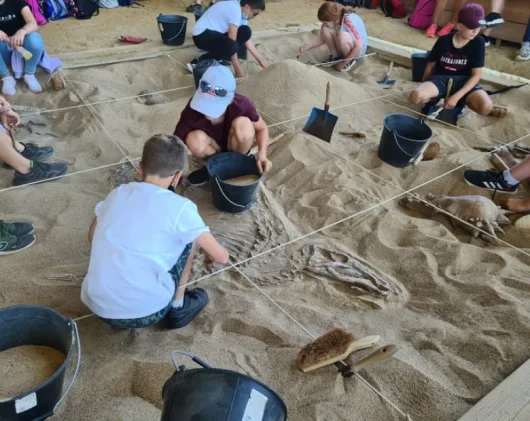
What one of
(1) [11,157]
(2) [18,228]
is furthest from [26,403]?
(1) [11,157]

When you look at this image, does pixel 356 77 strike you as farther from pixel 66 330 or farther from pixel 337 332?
pixel 66 330

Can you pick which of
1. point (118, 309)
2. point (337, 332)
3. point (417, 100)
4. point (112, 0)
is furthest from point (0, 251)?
point (112, 0)

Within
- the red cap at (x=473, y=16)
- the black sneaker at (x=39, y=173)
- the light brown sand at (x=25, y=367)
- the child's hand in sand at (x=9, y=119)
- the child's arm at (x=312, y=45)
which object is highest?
the red cap at (x=473, y=16)

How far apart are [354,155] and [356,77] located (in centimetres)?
149

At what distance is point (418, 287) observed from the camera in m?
1.89

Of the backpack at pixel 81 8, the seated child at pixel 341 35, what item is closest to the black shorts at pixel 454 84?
the seated child at pixel 341 35

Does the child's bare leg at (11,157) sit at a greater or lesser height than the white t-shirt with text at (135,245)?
lesser

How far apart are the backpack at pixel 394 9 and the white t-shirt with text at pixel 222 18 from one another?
2.87m

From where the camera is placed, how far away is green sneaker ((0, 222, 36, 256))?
2.01m

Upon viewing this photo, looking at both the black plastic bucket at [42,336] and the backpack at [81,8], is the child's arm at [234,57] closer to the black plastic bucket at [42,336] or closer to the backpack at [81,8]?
the backpack at [81,8]

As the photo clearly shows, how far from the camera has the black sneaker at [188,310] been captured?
167 cm

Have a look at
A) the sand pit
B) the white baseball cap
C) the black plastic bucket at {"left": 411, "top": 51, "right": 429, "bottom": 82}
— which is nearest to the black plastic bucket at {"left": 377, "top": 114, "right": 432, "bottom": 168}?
the sand pit

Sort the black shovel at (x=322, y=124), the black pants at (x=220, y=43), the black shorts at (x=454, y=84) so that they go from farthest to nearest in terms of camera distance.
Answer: the black pants at (x=220, y=43)
the black shorts at (x=454, y=84)
the black shovel at (x=322, y=124)

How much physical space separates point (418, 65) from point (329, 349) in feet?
10.1
